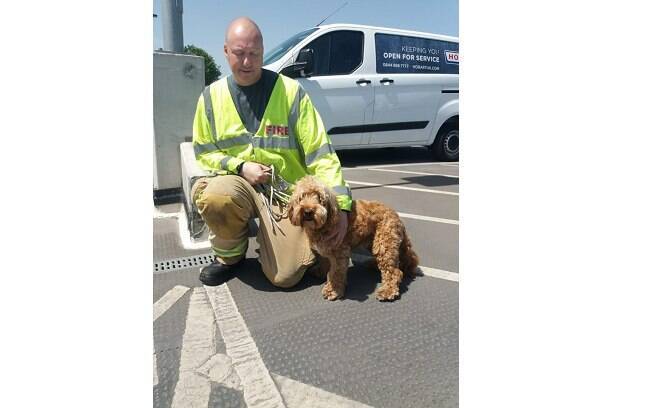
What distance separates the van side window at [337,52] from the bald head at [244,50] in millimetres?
3547

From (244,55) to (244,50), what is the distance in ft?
0.09

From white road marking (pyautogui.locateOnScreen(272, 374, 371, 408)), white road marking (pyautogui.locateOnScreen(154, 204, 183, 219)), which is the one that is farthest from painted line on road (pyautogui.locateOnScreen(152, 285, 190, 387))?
white road marking (pyautogui.locateOnScreen(154, 204, 183, 219))

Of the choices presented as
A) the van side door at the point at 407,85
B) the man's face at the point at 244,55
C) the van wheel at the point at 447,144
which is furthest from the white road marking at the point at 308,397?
the van wheel at the point at 447,144

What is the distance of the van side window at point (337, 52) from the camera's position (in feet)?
19.2

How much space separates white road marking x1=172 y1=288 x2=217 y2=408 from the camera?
161 centimetres

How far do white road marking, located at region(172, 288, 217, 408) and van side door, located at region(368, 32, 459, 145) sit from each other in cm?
465

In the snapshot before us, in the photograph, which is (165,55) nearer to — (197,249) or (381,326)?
(197,249)

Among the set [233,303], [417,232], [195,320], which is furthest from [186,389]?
[417,232]

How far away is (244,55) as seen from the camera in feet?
7.68

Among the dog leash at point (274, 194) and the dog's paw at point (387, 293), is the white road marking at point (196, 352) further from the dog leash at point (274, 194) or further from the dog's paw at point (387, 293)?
the dog's paw at point (387, 293)

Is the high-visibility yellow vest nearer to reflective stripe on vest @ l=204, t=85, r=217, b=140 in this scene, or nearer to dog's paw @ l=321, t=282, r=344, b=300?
reflective stripe on vest @ l=204, t=85, r=217, b=140

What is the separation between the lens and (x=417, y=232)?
3.54 meters

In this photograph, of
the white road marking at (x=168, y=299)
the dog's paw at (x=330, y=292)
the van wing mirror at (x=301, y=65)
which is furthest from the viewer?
the van wing mirror at (x=301, y=65)

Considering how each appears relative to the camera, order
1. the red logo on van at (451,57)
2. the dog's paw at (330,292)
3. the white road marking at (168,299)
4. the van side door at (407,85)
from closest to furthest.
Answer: the white road marking at (168,299)
the dog's paw at (330,292)
the van side door at (407,85)
the red logo on van at (451,57)
